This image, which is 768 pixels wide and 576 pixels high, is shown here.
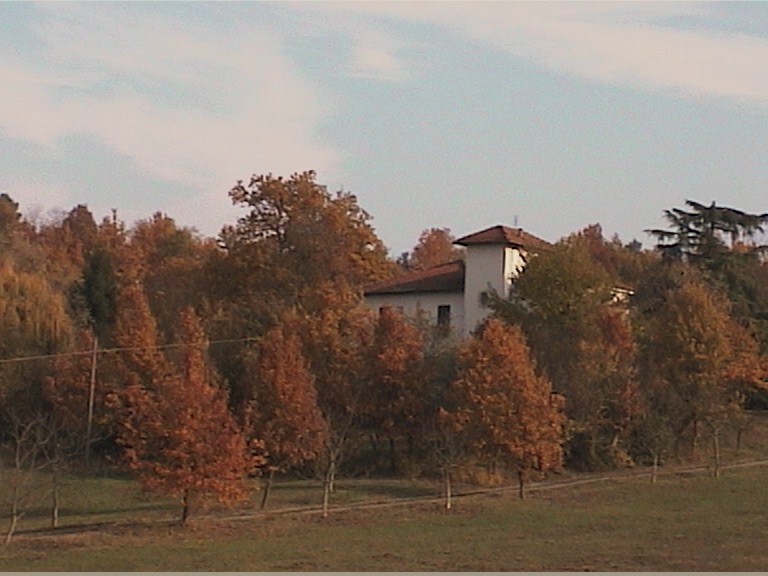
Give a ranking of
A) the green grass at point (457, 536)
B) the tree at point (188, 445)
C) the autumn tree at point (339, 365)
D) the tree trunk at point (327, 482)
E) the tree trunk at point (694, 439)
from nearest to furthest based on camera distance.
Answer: the green grass at point (457, 536), the tree at point (188, 445), the tree trunk at point (327, 482), the autumn tree at point (339, 365), the tree trunk at point (694, 439)

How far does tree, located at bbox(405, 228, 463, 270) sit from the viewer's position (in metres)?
102

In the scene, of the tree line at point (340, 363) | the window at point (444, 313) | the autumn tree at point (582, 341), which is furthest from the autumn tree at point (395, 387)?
the window at point (444, 313)

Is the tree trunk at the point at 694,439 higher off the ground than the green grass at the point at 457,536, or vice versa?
the tree trunk at the point at 694,439

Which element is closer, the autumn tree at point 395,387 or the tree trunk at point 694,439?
the autumn tree at point 395,387

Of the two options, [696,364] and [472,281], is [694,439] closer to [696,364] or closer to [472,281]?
[696,364]

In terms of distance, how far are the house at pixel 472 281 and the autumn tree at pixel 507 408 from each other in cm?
1706

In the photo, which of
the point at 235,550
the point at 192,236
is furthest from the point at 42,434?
the point at 192,236

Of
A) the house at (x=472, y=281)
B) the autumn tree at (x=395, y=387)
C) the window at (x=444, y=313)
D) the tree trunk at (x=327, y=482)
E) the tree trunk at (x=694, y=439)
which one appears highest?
the house at (x=472, y=281)

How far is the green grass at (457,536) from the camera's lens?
26469 mm

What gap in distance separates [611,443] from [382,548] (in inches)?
863

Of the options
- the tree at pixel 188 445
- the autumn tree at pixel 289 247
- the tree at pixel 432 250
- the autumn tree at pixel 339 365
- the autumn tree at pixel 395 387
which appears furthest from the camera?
the tree at pixel 432 250

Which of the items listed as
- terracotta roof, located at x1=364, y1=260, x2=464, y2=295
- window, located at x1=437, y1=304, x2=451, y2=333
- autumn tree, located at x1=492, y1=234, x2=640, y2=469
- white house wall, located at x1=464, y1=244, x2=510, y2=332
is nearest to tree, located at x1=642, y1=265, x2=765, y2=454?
autumn tree, located at x1=492, y1=234, x2=640, y2=469

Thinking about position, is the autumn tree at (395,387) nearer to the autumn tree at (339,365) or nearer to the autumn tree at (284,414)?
the autumn tree at (339,365)

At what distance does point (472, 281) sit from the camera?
206ft
